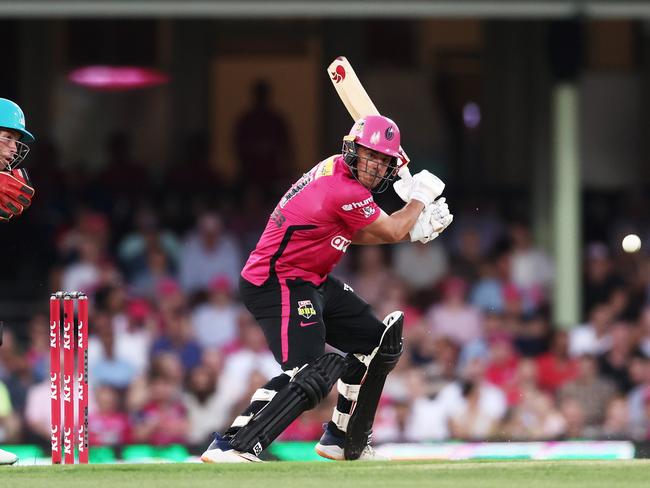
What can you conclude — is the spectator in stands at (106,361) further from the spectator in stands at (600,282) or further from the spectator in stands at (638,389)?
the spectator in stands at (600,282)

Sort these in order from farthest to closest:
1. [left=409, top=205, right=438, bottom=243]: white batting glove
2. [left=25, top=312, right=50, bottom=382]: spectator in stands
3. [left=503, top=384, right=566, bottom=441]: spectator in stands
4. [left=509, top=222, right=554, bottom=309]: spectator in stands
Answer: [left=509, top=222, right=554, bottom=309]: spectator in stands → [left=25, top=312, right=50, bottom=382]: spectator in stands → [left=503, top=384, right=566, bottom=441]: spectator in stands → [left=409, top=205, right=438, bottom=243]: white batting glove

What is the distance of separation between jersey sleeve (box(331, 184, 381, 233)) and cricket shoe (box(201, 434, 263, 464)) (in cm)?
122

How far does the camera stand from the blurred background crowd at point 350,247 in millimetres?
A: 11539

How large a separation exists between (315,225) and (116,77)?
872cm

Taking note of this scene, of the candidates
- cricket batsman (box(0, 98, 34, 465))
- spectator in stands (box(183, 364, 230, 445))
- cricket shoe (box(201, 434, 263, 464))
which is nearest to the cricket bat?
cricket batsman (box(0, 98, 34, 465))

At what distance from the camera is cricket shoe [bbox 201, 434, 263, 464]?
7320mm

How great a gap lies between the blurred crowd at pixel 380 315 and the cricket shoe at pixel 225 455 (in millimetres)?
3550

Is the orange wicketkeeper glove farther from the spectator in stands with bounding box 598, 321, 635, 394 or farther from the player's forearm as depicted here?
the spectator in stands with bounding box 598, 321, 635, 394

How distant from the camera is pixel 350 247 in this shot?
13703 millimetres

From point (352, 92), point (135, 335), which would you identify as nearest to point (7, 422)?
point (135, 335)

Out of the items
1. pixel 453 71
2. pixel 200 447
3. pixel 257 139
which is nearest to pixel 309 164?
pixel 257 139

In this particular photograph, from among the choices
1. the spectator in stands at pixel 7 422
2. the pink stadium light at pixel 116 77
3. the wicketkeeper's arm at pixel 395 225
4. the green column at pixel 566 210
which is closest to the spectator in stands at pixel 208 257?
the spectator in stands at pixel 7 422

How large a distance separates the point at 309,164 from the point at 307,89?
0.83 m

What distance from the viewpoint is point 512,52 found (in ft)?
51.6
